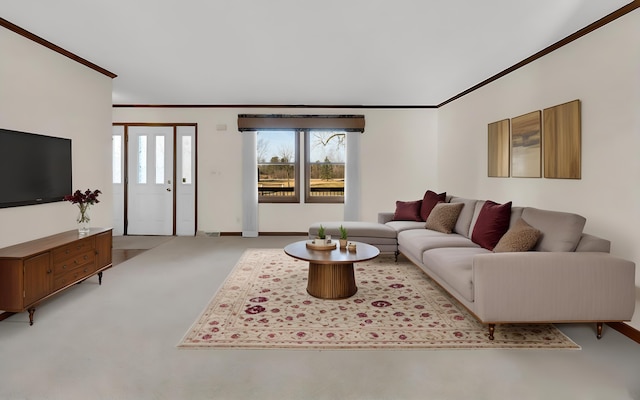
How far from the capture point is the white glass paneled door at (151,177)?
7316 millimetres

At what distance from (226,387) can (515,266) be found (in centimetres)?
209

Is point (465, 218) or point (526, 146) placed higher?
point (526, 146)

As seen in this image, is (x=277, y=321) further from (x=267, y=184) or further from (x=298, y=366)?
(x=267, y=184)

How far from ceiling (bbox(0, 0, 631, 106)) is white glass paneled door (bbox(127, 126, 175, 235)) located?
5.23ft

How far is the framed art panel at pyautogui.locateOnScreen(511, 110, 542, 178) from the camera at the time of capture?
416 cm

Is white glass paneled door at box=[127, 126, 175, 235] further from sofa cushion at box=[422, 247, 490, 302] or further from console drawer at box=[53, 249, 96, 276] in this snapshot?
sofa cushion at box=[422, 247, 490, 302]

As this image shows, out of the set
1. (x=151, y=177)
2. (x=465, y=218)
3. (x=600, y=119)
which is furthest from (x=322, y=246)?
(x=151, y=177)

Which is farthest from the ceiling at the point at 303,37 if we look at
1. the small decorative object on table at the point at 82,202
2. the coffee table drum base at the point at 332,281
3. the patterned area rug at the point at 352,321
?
the patterned area rug at the point at 352,321

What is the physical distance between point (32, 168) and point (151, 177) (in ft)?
12.2

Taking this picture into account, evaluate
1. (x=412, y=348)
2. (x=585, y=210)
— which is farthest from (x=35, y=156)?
(x=585, y=210)

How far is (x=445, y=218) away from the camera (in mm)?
4922

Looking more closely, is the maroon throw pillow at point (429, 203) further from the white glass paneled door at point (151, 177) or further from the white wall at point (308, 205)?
the white glass paneled door at point (151, 177)

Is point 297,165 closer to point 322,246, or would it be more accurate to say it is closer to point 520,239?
point 322,246

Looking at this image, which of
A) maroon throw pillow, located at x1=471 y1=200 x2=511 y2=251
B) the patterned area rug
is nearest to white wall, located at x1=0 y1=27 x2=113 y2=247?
the patterned area rug
